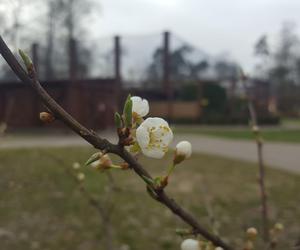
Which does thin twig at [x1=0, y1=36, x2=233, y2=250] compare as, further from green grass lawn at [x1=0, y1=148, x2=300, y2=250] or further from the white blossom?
green grass lawn at [x1=0, y1=148, x2=300, y2=250]

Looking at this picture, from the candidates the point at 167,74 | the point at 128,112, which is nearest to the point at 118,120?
the point at 128,112

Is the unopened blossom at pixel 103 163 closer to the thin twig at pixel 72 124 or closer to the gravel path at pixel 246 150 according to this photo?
the thin twig at pixel 72 124

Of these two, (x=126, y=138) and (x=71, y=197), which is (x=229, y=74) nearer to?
(x=71, y=197)

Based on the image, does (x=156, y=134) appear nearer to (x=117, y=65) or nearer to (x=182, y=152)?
(x=182, y=152)

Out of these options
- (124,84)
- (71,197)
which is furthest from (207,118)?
(71,197)

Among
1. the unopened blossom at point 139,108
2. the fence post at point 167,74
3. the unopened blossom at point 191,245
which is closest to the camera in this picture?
the unopened blossom at point 139,108

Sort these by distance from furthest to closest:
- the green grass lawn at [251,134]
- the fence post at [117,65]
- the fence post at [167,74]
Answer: the fence post at [167,74], the fence post at [117,65], the green grass lawn at [251,134]

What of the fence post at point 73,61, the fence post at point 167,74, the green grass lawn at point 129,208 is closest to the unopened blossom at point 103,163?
A: the green grass lawn at point 129,208
